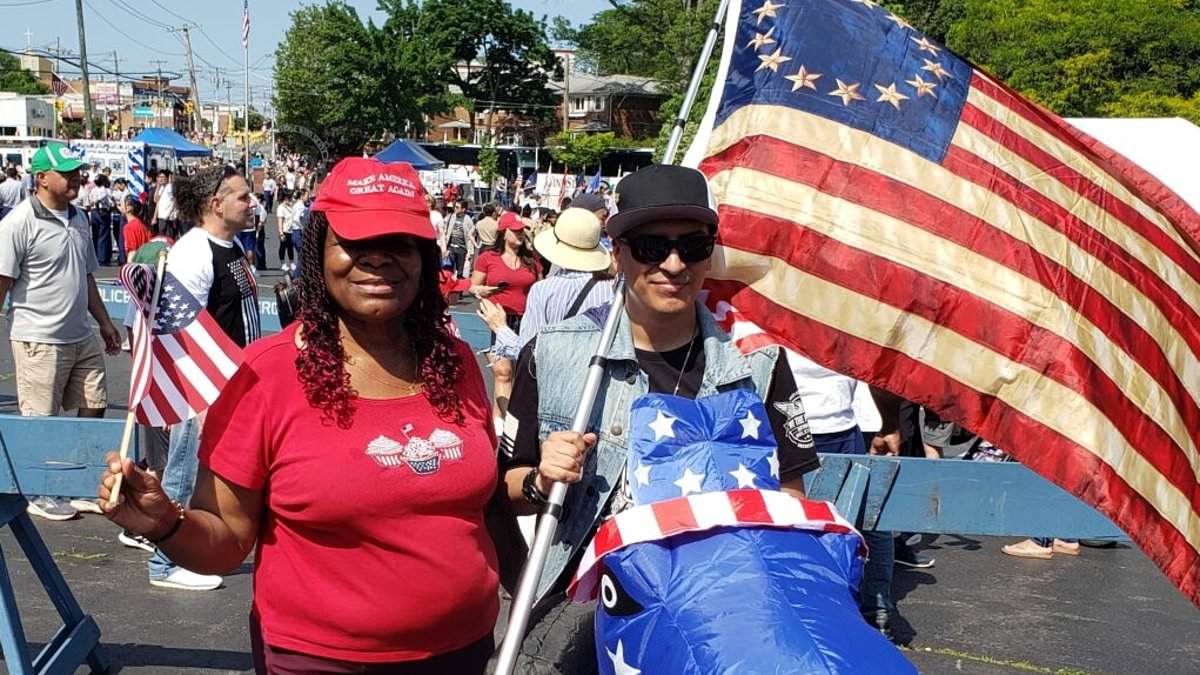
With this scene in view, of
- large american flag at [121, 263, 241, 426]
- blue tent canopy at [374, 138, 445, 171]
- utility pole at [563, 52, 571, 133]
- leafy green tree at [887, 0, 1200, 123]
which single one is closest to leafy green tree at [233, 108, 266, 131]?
utility pole at [563, 52, 571, 133]

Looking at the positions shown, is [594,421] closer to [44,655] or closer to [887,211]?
[887,211]

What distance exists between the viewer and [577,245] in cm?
675

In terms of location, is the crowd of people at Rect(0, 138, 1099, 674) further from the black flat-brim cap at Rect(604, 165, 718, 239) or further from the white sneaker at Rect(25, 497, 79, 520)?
the white sneaker at Rect(25, 497, 79, 520)

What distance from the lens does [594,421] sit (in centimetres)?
282

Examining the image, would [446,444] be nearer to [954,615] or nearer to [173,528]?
[173,528]

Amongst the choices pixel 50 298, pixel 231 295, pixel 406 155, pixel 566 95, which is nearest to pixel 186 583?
pixel 231 295

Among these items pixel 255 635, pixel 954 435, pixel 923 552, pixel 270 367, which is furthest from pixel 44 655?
pixel 954 435

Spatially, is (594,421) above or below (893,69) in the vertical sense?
below

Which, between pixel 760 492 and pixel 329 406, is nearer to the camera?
pixel 760 492

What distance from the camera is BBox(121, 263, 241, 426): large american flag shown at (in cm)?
266

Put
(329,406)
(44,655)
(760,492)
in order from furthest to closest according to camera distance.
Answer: (44,655) < (329,406) < (760,492)

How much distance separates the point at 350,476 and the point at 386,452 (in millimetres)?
95

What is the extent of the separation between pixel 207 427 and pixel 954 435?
8.33m

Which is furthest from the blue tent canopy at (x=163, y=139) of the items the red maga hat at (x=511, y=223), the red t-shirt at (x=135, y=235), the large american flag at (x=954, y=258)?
the large american flag at (x=954, y=258)
